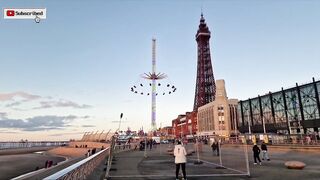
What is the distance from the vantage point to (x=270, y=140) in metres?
53.9

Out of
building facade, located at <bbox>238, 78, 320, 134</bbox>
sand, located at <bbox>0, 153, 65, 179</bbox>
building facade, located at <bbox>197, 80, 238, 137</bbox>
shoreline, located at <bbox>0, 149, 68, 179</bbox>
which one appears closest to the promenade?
shoreline, located at <bbox>0, 149, 68, 179</bbox>

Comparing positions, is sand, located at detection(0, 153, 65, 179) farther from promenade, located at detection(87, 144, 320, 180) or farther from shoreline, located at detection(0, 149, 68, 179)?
promenade, located at detection(87, 144, 320, 180)

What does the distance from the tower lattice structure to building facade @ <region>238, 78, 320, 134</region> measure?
1941 inches

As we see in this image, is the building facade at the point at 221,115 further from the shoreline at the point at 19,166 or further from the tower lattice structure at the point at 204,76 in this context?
the shoreline at the point at 19,166

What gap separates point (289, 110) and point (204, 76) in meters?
82.2

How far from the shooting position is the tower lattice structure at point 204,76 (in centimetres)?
17038

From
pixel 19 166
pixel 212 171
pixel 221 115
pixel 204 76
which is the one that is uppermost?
pixel 204 76

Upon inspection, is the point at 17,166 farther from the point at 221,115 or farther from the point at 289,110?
the point at 221,115

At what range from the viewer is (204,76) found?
6845 inches

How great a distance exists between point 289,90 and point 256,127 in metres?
21.6

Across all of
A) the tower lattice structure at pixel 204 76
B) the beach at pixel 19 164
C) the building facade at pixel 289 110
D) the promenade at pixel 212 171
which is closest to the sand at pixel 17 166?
the beach at pixel 19 164

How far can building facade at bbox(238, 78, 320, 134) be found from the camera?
3287 inches

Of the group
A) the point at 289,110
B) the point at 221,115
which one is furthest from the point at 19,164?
the point at 221,115

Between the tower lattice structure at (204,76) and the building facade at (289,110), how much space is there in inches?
1941
